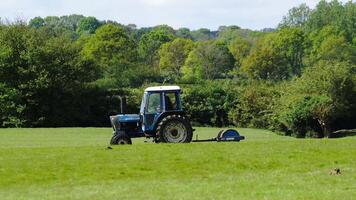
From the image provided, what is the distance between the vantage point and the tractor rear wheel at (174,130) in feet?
77.6

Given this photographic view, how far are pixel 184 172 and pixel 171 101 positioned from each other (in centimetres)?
727

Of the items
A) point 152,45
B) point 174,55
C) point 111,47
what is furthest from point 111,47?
point 152,45

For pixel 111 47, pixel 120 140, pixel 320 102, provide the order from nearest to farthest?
pixel 120 140
pixel 320 102
pixel 111 47

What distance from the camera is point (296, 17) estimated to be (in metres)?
138

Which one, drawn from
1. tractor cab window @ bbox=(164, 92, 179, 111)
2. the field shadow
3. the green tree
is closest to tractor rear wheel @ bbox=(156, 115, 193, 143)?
tractor cab window @ bbox=(164, 92, 179, 111)

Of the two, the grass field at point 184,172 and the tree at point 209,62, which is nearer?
the grass field at point 184,172

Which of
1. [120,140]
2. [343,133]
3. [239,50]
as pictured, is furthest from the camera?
[239,50]

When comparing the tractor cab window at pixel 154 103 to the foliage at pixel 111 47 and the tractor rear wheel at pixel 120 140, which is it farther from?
the foliage at pixel 111 47

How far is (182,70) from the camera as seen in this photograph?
12700 cm

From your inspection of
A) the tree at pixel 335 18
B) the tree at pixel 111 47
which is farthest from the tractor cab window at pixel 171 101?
the tree at pixel 335 18

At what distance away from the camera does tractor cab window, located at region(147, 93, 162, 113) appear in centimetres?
2400

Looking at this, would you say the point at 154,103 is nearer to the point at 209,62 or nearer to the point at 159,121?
the point at 159,121

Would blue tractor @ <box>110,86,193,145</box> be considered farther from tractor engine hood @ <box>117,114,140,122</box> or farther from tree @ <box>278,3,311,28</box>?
tree @ <box>278,3,311,28</box>

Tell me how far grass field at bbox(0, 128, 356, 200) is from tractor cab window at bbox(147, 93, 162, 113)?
298 centimetres
